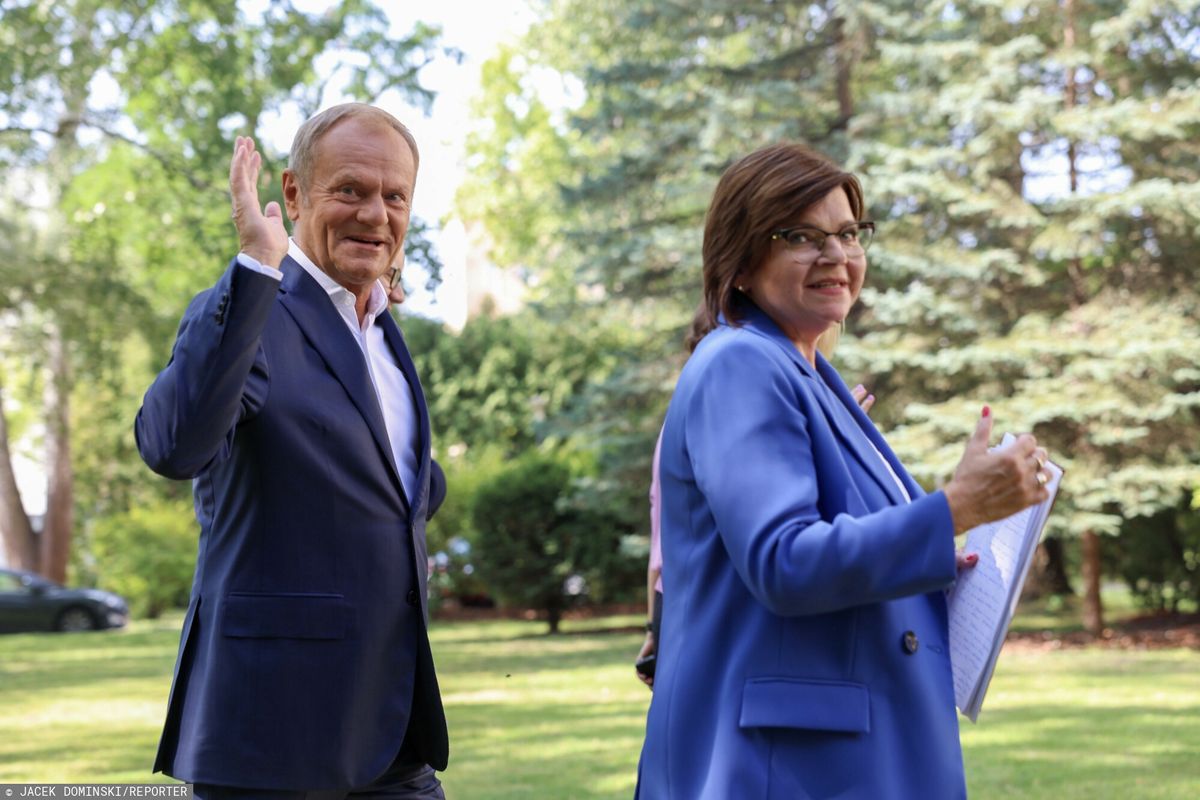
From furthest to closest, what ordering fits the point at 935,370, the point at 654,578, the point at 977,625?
1. the point at 935,370
2. the point at 654,578
3. the point at 977,625

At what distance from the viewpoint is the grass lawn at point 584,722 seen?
28.6 ft

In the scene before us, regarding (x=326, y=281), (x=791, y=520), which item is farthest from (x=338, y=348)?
(x=791, y=520)

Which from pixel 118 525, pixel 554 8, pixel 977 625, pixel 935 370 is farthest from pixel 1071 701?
pixel 554 8

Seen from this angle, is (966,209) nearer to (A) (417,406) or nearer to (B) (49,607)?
(A) (417,406)

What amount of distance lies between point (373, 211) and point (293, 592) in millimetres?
854

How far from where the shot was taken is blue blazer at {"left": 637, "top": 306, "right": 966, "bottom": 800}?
2279 millimetres

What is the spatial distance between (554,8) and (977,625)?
115 ft

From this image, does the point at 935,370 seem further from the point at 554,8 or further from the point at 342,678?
the point at 554,8

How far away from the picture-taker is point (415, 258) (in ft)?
58.5

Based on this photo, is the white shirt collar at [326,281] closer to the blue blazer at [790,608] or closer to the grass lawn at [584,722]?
the blue blazer at [790,608]

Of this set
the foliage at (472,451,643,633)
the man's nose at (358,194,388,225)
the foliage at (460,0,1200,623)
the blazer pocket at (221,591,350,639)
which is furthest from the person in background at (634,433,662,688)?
the foliage at (472,451,643,633)

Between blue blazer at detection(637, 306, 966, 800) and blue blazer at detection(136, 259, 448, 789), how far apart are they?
68 centimetres

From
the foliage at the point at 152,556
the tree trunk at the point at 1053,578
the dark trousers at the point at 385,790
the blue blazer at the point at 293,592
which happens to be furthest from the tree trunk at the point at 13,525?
the blue blazer at the point at 293,592

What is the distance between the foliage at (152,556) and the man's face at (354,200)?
91.6ft
